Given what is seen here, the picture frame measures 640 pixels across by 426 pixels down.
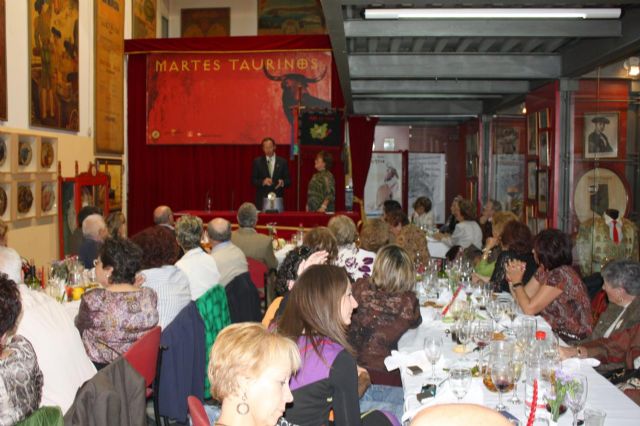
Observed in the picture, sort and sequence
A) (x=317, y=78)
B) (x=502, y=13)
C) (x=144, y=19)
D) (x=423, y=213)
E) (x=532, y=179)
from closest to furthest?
(x=502, y=13) < (x=532, y=179) < (x=423, y=213) < (x=317, y=78) < (x=144, y=19)

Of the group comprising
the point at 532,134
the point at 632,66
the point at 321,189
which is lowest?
the point at 321,189

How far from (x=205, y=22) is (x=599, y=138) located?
10663mm

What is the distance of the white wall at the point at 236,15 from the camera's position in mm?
16141

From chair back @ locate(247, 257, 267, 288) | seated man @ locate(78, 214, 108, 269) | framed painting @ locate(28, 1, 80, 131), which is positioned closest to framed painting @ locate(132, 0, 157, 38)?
framed painting @ locate(28, 1, 80, 131)

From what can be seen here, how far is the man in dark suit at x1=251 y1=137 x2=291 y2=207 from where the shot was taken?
37.7 ft

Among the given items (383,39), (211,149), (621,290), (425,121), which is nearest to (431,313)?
(621,290)

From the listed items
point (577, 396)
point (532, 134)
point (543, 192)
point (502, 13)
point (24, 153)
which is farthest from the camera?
point (532, 134)

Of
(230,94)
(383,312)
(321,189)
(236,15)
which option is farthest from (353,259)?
(236,15)

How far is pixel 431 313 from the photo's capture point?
5082mm

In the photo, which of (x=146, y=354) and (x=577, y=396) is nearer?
(x=577, y=396)

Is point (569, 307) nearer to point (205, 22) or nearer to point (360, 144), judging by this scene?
point (360, 144)

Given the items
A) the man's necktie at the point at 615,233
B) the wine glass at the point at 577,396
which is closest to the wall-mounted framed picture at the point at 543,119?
the man's necktie at the point at 615,233

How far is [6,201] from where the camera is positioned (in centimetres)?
884

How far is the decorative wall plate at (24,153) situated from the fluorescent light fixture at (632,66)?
718 centimetres
